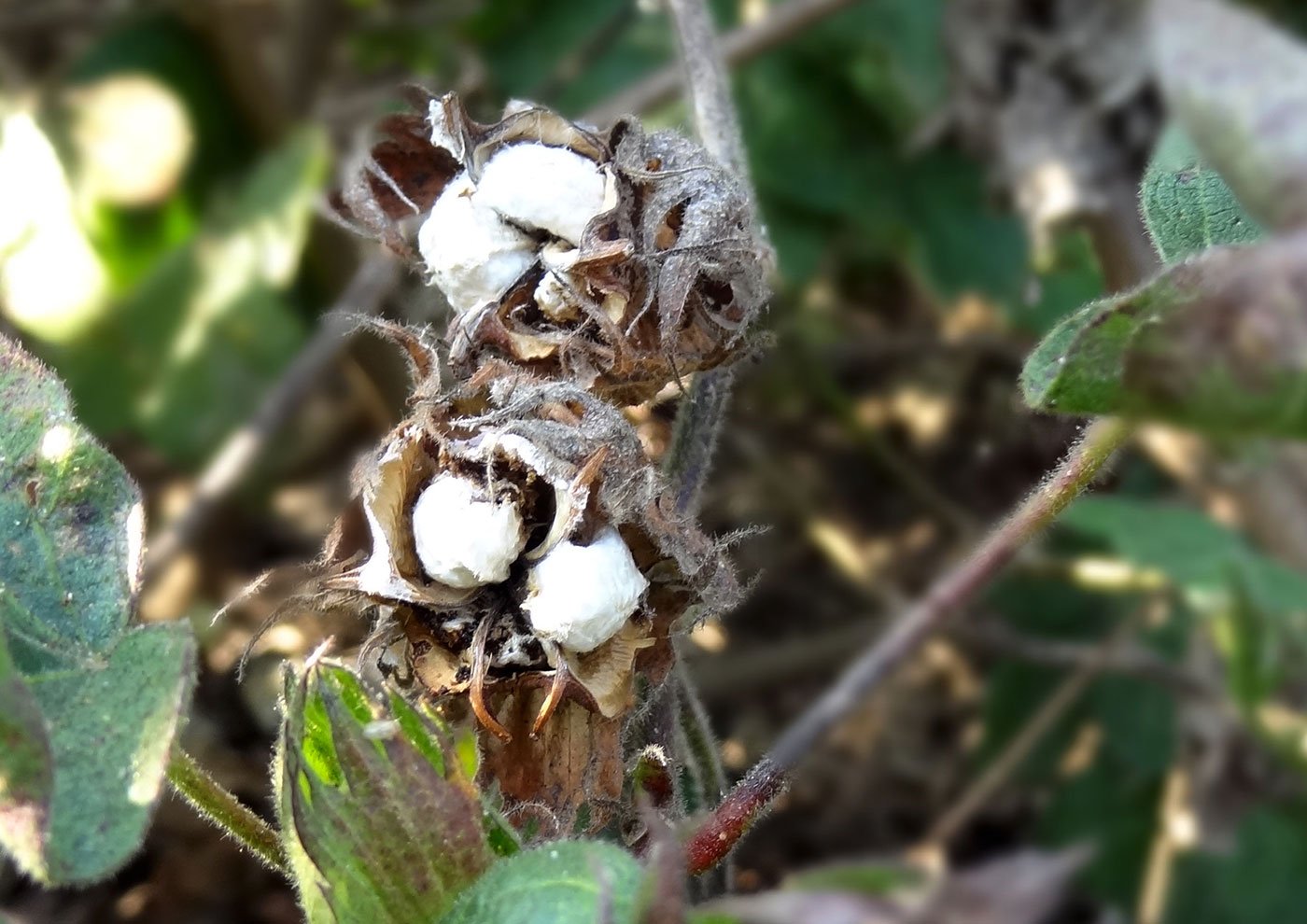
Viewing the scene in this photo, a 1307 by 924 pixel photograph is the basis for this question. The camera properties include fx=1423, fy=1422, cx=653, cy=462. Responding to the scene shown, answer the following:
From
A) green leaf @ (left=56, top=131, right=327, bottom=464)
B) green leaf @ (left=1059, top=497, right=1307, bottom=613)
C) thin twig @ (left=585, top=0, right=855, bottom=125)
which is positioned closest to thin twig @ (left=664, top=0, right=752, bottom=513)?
thin twig @ (left=585, top=0, right=855, bottom=125)

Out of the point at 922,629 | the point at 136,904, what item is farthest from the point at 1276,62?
the point at 136,904

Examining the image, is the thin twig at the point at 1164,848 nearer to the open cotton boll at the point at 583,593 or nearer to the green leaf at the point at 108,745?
the open cotton boll at the point at 583,593

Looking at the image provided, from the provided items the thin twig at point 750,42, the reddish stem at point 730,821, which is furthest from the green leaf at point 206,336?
the reddish stem at point 730,821

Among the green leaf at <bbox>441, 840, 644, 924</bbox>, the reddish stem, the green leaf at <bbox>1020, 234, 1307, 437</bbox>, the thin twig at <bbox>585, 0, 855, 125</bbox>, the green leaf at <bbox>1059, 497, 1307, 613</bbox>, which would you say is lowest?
the green leaf at <bbox>1059, 497, 1307, 613</bbox>

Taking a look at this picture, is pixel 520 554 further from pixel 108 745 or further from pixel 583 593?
pixel 108 745

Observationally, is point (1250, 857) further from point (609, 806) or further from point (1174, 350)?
point (1174, 350)

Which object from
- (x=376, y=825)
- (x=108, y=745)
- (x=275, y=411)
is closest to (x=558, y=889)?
(x=376, y=825)

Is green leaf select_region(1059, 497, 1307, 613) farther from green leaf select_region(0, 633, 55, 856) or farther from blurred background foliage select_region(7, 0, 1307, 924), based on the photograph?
green leaf select_region(0, 633, 55, 856)
